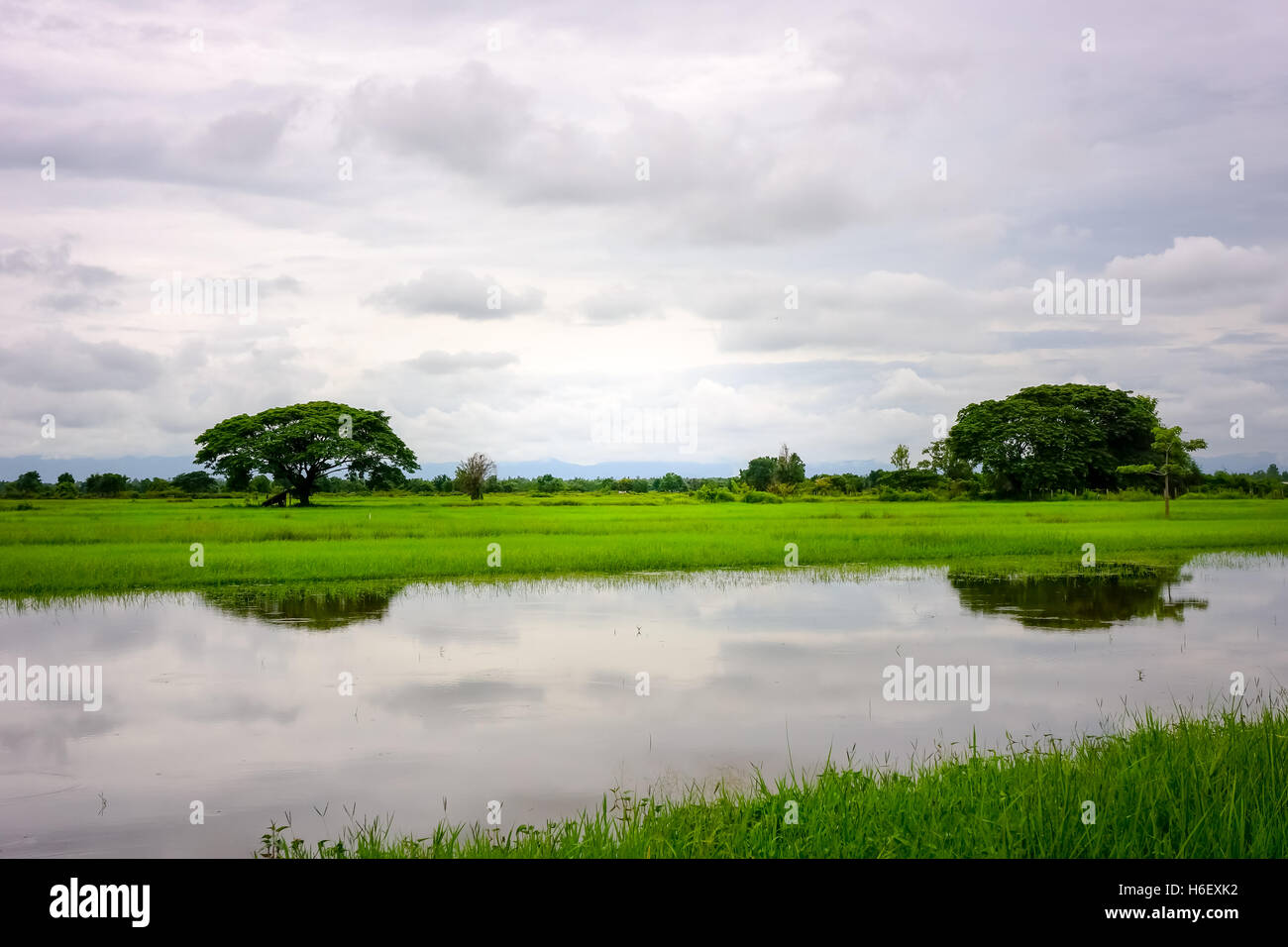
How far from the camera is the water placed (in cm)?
583

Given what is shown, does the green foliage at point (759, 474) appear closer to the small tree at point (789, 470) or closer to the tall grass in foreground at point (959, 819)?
the small tree at point (789, 470)

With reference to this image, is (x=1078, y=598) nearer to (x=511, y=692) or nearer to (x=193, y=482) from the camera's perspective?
(x=511, y=692)

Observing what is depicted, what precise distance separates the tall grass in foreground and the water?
2.36 feet

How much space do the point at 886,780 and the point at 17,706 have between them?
784 cm

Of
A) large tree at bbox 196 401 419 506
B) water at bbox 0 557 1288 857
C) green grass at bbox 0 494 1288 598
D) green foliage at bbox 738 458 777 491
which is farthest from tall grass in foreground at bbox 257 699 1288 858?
green foliage at bbox 738 458 777 491

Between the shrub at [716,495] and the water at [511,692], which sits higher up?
the shrub at [716,495]

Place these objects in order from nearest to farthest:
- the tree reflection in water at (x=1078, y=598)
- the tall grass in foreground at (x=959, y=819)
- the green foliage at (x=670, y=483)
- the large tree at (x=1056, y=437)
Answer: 1. the tall grass in foreground at (x=959, y=819)
2. the tree reflection in water at (x=1078, y=598)
3. the large tree at (x=1056, y=437)
4. the green foliage at (x=670, y=483)

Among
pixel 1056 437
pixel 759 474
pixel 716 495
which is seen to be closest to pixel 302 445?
pixel 716 495

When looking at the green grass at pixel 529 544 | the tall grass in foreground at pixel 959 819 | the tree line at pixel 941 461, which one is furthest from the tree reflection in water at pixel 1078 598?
the tree line at pixel 941 461

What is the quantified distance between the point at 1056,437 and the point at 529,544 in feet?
152

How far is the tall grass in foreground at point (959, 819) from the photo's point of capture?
4.37 meters

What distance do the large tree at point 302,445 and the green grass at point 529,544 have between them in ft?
40.6

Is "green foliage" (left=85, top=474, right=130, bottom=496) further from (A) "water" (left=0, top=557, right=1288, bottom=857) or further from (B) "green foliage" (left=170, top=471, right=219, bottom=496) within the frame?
(A) "water" (left=0, top=557, right=1288, bottom=857)
